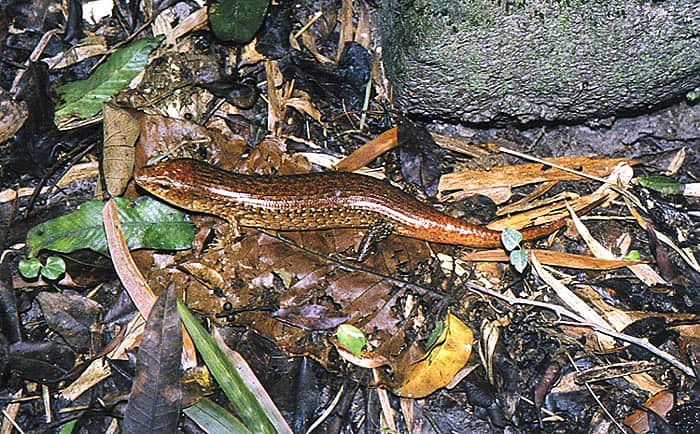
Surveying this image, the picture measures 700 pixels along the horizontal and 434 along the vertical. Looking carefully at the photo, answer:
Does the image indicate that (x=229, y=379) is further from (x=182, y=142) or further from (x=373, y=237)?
(x=182, y=142)

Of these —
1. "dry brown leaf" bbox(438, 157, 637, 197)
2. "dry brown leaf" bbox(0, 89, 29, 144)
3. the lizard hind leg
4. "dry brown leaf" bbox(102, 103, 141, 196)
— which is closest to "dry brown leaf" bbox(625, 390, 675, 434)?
"dry brown leaf" bbox(438, 157, 637, 197)

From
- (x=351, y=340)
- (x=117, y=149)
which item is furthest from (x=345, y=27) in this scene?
(x=351, y=340)

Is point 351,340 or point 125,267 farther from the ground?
point 125,267

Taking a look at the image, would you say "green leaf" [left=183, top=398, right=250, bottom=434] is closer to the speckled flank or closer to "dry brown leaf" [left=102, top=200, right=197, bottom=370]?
"dry brown leaf" [left=102, top=200, right=197, bottom=370]

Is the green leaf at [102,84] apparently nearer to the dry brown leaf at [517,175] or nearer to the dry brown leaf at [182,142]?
the dry brown leaf at [182,142]

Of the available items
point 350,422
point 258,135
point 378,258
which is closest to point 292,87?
point 258,135

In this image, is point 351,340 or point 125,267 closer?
point 351,340

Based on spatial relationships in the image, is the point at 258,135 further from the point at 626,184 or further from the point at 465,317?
the point at 626,184
